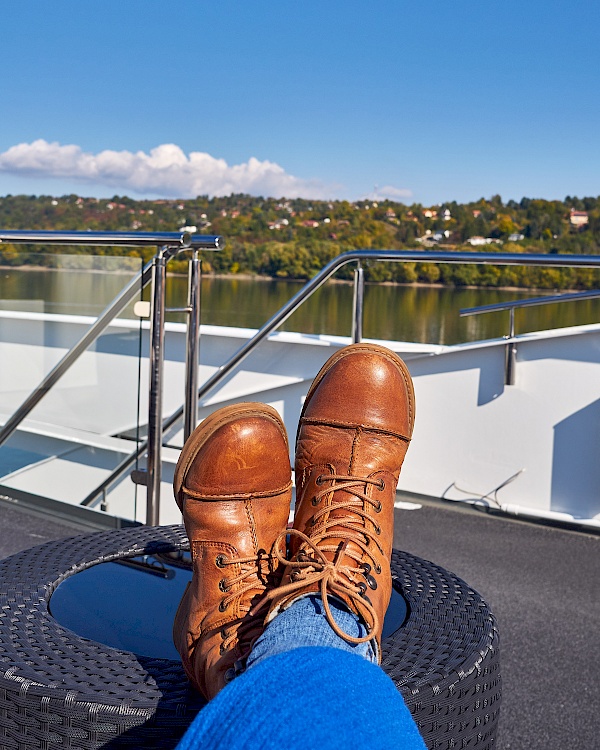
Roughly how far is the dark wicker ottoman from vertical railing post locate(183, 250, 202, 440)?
1.31m

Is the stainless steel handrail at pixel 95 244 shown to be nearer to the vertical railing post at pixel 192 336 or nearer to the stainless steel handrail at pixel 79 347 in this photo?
the stainless steel handrail at pixel 79 347

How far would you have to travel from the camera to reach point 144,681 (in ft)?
2.83

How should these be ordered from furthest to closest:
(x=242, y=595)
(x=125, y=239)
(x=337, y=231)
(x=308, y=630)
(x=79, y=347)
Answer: (x=337, y=231) → (x=79, y=347) → (x=125, y=239) → (x=242, y=595) → (x=308, y=630)

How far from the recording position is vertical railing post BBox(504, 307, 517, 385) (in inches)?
113

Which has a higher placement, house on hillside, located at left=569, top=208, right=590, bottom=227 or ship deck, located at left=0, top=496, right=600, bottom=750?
house on hillside, located at left=569, top=208, right=590, bottom=227

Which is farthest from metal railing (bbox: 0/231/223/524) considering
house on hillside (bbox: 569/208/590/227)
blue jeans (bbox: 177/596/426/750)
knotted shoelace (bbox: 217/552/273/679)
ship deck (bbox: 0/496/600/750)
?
house on hillside (bbox: 569/208/590/227)

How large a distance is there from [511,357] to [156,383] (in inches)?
54.0

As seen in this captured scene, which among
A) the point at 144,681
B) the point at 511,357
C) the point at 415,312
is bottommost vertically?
the point at 144,681

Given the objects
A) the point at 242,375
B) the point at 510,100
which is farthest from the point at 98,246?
the point at 510,100

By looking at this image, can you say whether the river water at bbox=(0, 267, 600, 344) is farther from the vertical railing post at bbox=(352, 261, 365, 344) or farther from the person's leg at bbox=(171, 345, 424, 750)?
the person's leg at bbox=(171, 345, 424, 750)

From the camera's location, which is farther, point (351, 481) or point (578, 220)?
point (578, 220)

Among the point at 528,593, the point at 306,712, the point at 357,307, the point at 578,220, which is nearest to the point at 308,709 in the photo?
the point at 306,712

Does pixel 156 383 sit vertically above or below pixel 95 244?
below

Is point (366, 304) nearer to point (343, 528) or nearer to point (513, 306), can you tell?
point (513, 306)
